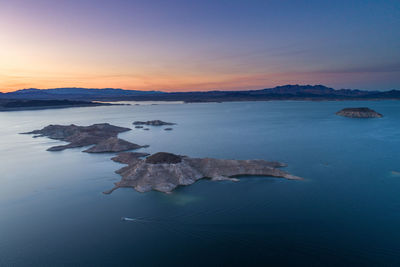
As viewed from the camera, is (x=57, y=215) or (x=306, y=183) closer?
(x=57, y=215)

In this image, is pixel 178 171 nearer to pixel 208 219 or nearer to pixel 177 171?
pixel 177 171

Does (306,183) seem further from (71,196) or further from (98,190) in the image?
(71,196)

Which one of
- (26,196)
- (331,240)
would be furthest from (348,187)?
(26,196)

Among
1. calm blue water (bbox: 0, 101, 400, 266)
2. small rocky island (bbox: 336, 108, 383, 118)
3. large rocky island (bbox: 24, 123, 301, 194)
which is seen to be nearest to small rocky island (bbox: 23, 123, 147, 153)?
calm blue water (bbox: 0, 101, 400, 266)

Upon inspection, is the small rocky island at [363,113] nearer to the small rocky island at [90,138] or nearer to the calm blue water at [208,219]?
the calm blue water at [208,219]

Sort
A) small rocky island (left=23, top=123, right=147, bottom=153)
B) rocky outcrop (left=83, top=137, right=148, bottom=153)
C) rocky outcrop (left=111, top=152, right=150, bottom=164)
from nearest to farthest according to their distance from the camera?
rocky outcrop (left=111, top=152, right=150, bottom=164) < rocky outcrop (left=83, top=137, right=148, bottom=153) < small rocky island (left=23, top=123, right=147, bottom=153)

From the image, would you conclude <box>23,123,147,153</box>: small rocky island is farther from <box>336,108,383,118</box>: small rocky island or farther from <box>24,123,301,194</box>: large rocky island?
<box>336,108,383,118</box>: small rocky island
